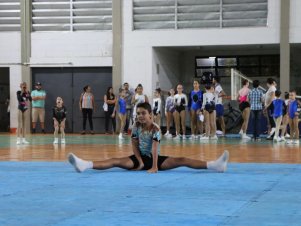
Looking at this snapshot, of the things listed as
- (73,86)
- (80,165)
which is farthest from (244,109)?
(80,165)

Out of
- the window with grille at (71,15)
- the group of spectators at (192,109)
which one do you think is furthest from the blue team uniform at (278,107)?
the window with grille at (71,15)

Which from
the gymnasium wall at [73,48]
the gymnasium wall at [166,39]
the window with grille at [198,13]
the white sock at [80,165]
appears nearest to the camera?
the white sock at [80,165]

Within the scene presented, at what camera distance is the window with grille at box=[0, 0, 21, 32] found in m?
26.8

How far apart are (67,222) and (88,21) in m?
21.9

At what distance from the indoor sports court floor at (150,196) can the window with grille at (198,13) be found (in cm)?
1493

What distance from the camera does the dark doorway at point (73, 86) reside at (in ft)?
86.5

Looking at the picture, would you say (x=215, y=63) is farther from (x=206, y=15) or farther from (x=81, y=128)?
(x=81, y=128)

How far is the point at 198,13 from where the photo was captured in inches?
991

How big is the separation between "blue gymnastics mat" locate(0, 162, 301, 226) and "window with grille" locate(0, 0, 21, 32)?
18.2 metres

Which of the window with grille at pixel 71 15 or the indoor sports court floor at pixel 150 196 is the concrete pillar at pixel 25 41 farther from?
the indoor sports court floor at pixel 150 196

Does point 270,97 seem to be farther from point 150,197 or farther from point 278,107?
point 150,197

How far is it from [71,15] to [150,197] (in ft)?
68.8

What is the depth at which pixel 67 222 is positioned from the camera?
517 centimetres

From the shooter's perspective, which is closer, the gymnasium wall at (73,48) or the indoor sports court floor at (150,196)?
the indoor sports court floor at (150,196)
